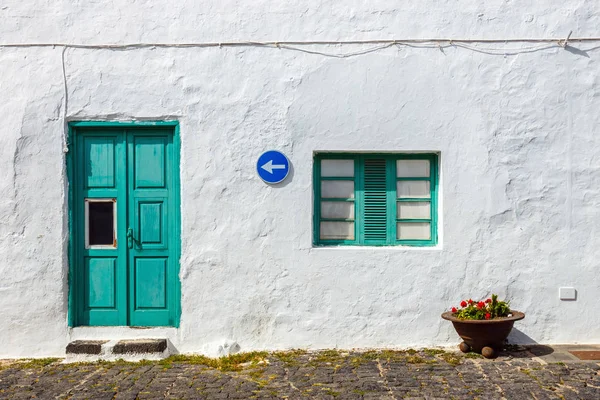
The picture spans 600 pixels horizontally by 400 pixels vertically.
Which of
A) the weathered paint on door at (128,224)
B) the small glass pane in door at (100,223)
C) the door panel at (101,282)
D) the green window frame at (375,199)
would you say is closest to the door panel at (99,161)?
the weathered paint on door at (128,224)

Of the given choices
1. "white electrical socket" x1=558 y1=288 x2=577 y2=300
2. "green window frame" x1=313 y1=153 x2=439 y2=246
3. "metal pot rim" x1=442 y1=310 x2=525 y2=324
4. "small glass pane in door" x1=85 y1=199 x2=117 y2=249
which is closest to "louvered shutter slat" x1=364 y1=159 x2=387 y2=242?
"green window frame" x1=313 y1=153 x2=439 y2=246

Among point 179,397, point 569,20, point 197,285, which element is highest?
point 569,20

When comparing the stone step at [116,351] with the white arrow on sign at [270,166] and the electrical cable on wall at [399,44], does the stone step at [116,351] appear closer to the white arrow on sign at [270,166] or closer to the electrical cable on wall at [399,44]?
the white arrow on sign at [270,166]

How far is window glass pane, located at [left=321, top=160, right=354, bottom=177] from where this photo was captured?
6.72 meters

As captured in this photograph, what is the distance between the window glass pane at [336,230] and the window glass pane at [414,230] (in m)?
0.52

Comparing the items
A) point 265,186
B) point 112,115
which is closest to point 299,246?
point 265,186

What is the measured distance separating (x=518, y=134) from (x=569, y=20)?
1.29 m

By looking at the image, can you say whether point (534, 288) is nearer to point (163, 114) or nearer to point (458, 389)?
point (458, 389)

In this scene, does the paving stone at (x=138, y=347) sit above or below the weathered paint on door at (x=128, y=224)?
below

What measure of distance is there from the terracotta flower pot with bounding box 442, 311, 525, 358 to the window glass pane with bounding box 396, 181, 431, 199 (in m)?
1.31

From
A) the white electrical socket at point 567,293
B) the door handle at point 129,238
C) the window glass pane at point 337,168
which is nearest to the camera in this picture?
the white electrical socket at point 567,293

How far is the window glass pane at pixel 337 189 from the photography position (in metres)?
6.73

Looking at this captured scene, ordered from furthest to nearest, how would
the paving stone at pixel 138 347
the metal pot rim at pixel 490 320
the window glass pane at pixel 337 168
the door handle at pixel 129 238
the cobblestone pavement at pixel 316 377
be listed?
the window glass pane at pixel 337 168 < the door handle at pixel 129 238 < the paving stone at pixel 138 347 < the metal pot rim at pixel 490 320 < the cobblestone pavement at pixel 316 377

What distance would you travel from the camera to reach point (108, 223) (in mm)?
6699
